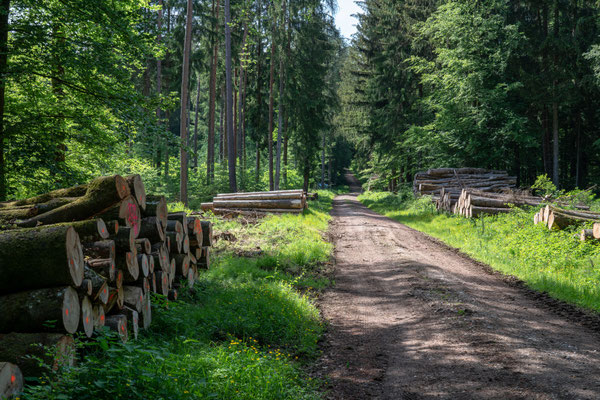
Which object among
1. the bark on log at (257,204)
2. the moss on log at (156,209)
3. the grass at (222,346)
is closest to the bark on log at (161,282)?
the grass at (222,346)

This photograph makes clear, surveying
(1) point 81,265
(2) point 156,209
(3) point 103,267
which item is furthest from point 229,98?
(1) point 81,265

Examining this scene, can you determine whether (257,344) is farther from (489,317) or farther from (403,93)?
(403,93)

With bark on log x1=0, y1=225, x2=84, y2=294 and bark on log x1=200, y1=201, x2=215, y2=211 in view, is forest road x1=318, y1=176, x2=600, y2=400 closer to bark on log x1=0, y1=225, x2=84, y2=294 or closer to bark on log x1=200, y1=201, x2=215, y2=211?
bark on log x1=0, y1=225, x2=84, y2=294

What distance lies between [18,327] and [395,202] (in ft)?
88.0

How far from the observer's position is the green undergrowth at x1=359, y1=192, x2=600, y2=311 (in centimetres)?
805

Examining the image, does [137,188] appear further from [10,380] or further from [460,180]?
[460,180]

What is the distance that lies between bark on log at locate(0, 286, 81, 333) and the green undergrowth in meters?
8.05

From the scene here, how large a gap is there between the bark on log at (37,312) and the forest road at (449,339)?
284 centimetres

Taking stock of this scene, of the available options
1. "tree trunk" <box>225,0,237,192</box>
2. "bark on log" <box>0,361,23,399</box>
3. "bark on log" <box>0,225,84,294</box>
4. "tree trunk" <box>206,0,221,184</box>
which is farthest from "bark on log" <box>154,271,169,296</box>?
"tree trunk" <box>206,0,221,184</box>

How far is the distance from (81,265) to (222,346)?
1998mm

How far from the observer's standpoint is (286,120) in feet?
90.8

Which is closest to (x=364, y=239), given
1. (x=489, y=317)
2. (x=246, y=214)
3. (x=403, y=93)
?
(x=246, y=214)

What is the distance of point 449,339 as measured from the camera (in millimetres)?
5676

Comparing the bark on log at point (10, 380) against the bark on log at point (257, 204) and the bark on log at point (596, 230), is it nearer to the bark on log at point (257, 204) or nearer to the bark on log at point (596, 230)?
the bark on log at point (596, 230)
